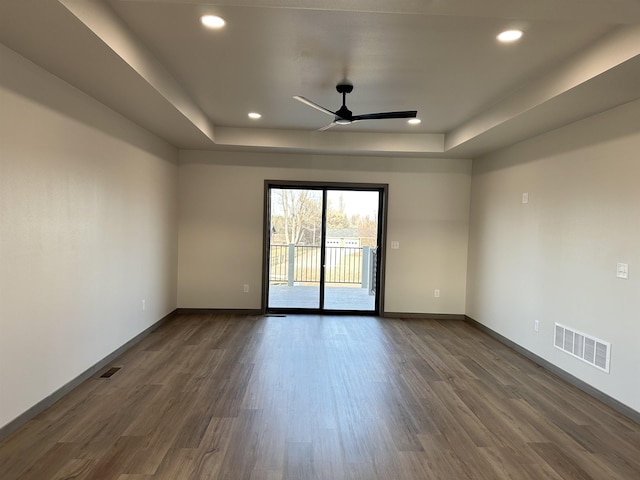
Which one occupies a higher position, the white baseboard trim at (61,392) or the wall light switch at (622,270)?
the wall light switch at (622,270)

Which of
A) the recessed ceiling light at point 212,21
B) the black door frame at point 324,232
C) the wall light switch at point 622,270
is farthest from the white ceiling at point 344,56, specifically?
the black door frame at point 324,232

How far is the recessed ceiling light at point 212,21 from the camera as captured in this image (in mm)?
2342

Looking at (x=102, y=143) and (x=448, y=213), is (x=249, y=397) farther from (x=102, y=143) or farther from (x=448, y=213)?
(x=448, y=213)

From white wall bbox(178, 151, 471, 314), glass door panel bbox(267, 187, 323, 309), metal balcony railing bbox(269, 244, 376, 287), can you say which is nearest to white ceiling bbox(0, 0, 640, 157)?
white wall bbox(178, 151, 471, 314)

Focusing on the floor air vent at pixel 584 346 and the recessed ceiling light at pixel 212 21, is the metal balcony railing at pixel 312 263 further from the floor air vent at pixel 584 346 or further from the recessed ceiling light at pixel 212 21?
the recessed ceiling light at pixel 212 21

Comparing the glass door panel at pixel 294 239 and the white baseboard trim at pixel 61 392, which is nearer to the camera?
the white baseboard trim at pixel 61 392

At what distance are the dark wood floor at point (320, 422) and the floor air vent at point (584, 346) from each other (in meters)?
0.33

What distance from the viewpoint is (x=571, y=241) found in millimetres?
3656

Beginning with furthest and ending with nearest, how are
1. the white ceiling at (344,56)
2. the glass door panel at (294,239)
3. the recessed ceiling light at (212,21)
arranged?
the glass door panel at (294,239) → the recessed ceiling light at (212,21) → the white ceiling at (344,56)

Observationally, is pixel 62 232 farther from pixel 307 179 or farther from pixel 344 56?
pixel 307 179

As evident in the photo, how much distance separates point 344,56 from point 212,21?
38.9 inches

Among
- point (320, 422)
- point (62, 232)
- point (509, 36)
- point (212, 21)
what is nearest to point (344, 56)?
point (212, 21)

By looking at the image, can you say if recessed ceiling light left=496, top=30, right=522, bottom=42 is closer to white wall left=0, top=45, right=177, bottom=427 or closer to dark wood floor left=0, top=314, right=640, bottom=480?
dark wood floor left=0, top=314, right=640, bottom=480

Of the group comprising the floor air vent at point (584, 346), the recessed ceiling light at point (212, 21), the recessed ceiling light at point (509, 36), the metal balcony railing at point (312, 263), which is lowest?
the floor air vent at point (584, 346)
